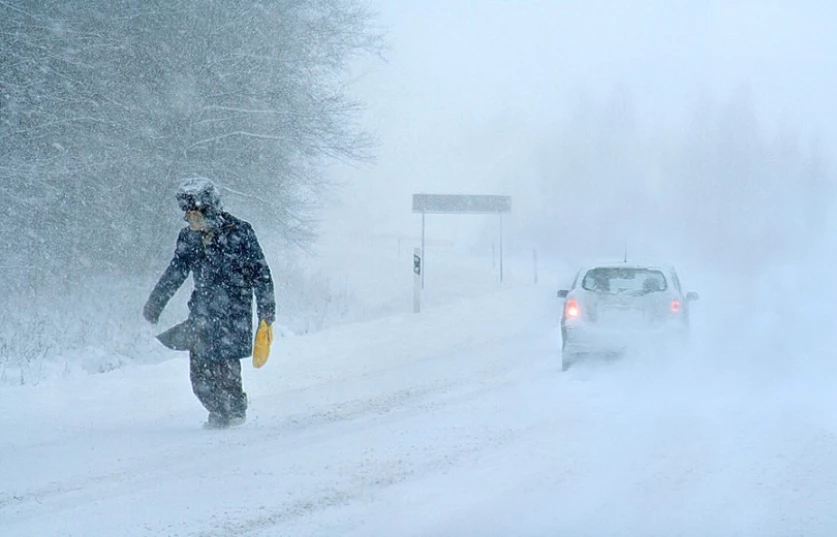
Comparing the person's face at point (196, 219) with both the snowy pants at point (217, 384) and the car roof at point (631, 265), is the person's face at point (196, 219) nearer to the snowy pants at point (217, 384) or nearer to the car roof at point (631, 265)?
the snowy pants at point (217, 384)

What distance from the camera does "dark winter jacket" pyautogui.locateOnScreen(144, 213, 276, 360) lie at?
6.94 metres

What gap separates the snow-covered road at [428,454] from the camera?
15.6ft

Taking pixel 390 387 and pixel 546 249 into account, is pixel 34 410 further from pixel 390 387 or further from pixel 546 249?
pixel 546 249

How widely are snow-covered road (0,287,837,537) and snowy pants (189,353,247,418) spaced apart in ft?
0.78

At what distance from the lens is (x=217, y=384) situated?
7.06 m

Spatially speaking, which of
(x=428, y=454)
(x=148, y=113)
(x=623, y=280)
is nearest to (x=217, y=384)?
(x=428, y=454)

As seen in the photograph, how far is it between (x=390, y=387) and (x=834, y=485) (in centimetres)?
484

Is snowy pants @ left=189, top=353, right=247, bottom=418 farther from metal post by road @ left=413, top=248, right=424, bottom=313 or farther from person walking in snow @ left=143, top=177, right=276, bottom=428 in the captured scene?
metal post by road @ left=413, top=248, right=424, bottom=313

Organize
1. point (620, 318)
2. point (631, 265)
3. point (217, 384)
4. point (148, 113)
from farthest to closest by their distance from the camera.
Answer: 1. point (148, 113)
2. point (631, 265)
3. point (620, 318)
4. point (217, 384)

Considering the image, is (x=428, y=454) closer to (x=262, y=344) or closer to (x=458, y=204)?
(x=262, y=344)

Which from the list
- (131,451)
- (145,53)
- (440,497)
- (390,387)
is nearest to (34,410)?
(131,451)

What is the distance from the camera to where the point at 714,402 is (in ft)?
28.1

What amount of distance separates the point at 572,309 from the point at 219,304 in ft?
18.1

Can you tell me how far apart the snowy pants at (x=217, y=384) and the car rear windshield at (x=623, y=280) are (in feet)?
18.5
